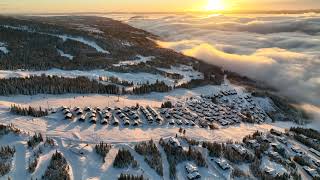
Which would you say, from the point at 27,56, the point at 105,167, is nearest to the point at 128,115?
the point at 105,167

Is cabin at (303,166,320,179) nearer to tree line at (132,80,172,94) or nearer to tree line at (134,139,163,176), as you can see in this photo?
tree line at (134,139,163,176)

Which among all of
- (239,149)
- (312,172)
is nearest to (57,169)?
(239,149)

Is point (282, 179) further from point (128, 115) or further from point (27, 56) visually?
point (27, 56)

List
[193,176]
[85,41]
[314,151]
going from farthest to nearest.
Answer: [85,41] → [314,151] → [193,176]

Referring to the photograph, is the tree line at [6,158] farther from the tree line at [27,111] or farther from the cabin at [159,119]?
the cabin at [159,119]

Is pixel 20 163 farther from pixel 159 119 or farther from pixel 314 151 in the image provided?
pixel 314 151

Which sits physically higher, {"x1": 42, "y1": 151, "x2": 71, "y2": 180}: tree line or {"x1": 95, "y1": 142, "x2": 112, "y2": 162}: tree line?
{"x1": 42, "y1": 151, "x2": 71, "y2": 180}: tree line

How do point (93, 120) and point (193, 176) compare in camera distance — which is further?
point (93, 120)

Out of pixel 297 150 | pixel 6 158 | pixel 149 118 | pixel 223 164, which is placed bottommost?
pixel 297 150

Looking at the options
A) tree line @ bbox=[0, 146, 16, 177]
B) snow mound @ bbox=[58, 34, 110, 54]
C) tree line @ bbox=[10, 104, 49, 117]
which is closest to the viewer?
tree line @ bbox=[0, 146, 16, 177]

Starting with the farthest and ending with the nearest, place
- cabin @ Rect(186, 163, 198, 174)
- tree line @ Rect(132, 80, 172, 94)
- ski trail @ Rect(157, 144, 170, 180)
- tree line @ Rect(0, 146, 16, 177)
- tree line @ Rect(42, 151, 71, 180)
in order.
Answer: tree line @ Rect(132, 80, 172, 94) < cabin @ Rect(186, 163, 198, 174) < ski trail @ Rect(157, 144, 170, 180) < tree line @ Rect(0, 146, 16, 177) < tree line @ Rect(42, 151, 71, 180)

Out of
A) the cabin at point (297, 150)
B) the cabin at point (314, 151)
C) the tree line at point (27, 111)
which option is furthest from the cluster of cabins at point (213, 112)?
the tree line at point (27, 111)

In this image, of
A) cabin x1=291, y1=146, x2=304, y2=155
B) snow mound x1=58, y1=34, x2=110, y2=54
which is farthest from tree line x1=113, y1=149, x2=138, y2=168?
snow mound x1=58, y1=34, x2=110, y2=54
